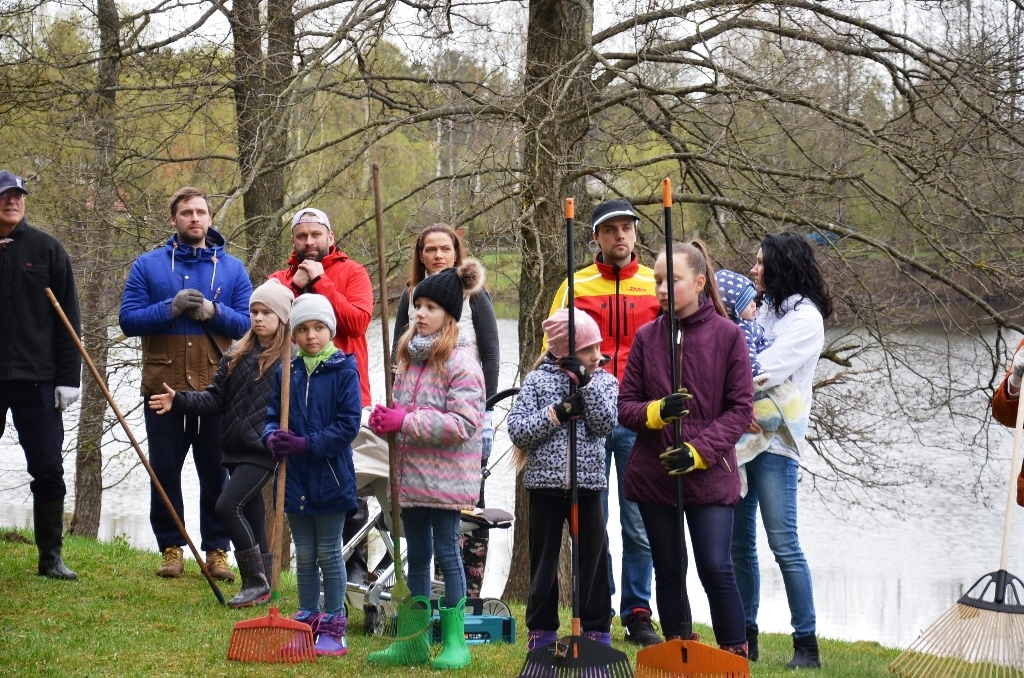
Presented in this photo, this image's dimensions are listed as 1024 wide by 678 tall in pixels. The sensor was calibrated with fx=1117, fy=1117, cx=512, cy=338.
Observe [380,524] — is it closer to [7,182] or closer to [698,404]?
[698,404]

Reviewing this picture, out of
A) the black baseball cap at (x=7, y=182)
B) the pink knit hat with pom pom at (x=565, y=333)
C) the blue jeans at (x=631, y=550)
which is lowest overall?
the blue jeans at (x=631, y=550)

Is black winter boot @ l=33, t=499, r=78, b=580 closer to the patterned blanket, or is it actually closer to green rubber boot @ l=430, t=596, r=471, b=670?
green rubber boot @ l=430, t=596, r=471, b=670

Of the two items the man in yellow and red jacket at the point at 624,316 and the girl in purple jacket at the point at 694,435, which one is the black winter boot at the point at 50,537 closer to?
the man in yellow and red jacket at the point at 624,316

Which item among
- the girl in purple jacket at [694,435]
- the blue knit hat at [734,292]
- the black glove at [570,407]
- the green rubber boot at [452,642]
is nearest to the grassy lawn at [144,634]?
the green rubber boot at [452,642]

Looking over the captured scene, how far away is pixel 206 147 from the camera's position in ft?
36.2

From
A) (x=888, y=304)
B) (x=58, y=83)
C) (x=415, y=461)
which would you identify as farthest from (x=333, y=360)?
(x=888, y=304)

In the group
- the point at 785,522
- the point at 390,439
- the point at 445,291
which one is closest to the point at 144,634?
the point at 390,439

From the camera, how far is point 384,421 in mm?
4398

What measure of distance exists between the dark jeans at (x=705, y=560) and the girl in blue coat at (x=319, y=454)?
51.4 inches

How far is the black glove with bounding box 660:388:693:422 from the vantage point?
4062 mm

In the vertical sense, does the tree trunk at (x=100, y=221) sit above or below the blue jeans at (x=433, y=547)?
above

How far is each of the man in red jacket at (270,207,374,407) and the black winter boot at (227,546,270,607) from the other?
95 cm

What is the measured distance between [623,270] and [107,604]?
3.06 metres

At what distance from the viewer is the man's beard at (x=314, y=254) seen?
18.8 ft
